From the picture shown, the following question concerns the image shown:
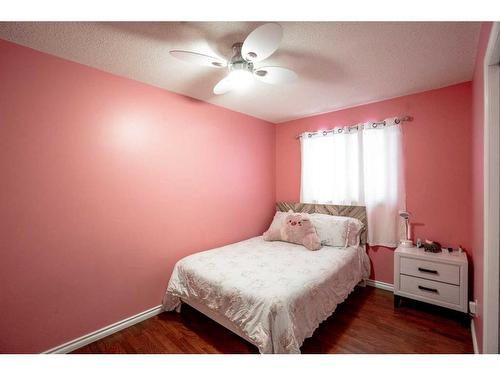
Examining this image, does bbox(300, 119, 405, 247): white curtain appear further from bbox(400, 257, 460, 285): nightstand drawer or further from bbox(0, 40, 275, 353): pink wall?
bbox(0, 40, 275, 353): pink wall

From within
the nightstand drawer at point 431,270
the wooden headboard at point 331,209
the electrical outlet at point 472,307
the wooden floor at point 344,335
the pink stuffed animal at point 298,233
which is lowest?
the wooden floor at point 344,335

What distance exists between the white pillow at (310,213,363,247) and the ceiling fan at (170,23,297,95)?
1.74 m

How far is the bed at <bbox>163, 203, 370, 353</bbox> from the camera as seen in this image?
4.62 ft

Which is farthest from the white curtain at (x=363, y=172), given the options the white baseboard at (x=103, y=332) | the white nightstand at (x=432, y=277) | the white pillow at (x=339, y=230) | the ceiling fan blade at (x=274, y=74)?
the white baseboard at (x=103, y=332)

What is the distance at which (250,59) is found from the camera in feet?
4.78

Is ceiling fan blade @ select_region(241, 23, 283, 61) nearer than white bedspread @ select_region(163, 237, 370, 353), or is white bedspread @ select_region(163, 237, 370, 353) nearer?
ceiling fan blade @ select_region(241, 23, 283, 61)

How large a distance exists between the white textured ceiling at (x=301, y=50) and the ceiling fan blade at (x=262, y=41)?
0.18m

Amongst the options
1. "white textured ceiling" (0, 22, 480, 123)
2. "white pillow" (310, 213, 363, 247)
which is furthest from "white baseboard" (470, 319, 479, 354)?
"white textured ceiling" (0, 22, 480, 123)

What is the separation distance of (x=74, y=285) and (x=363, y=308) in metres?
2.65

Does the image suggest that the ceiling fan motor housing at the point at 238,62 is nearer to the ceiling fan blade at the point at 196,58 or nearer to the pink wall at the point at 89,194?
the ceiling fan blade at the point at 196,58

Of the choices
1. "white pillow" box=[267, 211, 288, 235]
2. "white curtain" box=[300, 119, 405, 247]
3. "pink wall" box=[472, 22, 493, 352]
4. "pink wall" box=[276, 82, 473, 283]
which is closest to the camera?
"pink wall" box=[472, 22, 493, 352]

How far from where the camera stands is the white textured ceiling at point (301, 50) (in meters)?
1.39
